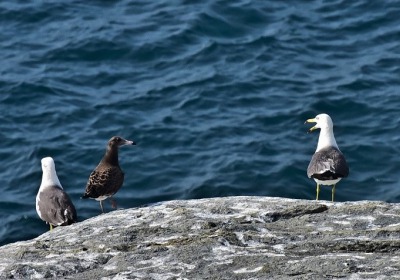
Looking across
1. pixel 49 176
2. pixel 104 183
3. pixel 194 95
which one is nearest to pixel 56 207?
pixel 104 183

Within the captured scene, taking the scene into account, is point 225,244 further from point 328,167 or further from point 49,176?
point 49,176

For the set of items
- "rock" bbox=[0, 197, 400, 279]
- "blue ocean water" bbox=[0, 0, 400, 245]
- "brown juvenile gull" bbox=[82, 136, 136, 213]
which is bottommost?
"blue ocean water" bbox=[0, 0, 400, 245]

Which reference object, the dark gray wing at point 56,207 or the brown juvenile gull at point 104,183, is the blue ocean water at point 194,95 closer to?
the brown juvenile gull at point 104,183

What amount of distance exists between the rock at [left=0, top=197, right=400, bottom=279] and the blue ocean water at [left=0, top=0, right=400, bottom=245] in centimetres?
706

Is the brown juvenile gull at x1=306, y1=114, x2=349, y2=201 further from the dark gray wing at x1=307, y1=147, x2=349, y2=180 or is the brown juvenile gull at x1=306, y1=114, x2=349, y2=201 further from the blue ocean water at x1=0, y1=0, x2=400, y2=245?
the blue ocean water at x1=0, y1=0, x2=400, y2=245

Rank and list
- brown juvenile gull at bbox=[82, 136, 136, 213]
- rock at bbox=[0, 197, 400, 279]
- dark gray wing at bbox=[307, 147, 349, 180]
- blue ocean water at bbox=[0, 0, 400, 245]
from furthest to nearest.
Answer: blue ocean water at bbox=[0, 0, 400, 245]
brown juvenile gull at bbox=[82, 136, 136, 213]
dark gray wing at bbox=[307, 147, 349, 180]
rock at bbox=[0, 197, 400, 279]

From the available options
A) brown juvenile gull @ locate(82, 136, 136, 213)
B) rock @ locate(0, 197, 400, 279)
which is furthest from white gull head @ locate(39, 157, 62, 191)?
rock @ locate(0, 197, 400, 279)

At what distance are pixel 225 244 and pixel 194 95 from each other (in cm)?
1296

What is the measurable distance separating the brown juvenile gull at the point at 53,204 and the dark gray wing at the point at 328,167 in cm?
331

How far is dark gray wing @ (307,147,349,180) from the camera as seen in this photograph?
13.4 metres

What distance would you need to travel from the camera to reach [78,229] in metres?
9.97

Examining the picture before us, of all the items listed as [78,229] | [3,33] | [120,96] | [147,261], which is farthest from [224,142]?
[147,261]

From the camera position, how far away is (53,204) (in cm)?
1276

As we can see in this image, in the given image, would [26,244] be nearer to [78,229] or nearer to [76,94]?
[78,229]
